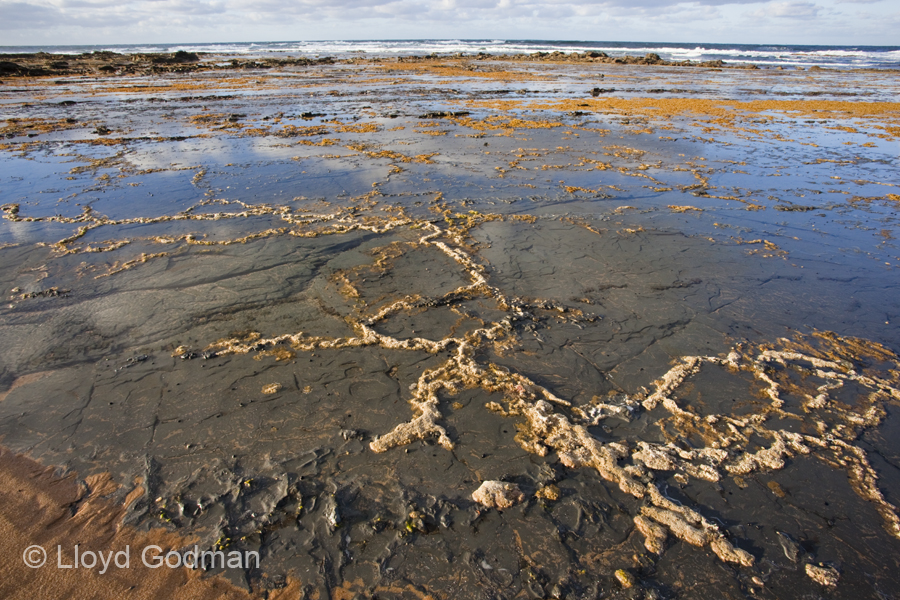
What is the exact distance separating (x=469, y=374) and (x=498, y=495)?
4.68ft

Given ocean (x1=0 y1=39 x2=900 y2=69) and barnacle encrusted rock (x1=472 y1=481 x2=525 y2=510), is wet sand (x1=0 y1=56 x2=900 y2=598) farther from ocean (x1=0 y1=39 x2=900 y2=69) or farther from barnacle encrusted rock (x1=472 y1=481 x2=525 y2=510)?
ocean (x1=0 y1=39 x2=900 y2=69)

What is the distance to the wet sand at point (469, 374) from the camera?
9.61 ft

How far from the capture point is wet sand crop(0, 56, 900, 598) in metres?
2.93

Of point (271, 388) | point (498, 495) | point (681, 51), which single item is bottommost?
point (498, 495)

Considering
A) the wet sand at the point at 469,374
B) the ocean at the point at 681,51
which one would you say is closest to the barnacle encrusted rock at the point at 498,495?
the wet sand at the point at 469,374

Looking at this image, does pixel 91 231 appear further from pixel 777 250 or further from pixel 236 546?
pixel 777 250

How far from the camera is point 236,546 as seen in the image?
289 cm

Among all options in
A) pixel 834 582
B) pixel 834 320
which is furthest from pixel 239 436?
pixel 834 320

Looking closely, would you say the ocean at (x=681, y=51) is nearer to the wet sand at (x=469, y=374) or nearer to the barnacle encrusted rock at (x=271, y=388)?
the wet sand at (x=469, y=374)

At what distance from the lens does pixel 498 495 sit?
3.23m

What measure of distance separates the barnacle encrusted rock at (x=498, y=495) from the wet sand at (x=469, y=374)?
2 centimetres

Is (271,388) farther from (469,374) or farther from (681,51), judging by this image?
(681,51)

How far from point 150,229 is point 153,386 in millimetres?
4645

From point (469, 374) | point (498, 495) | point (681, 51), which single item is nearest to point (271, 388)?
point (469, 374)
